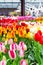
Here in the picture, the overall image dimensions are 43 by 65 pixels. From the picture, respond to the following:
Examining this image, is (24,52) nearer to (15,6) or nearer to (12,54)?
(12,54)

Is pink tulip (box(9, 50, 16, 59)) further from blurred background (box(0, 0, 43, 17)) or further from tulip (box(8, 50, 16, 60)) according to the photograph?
blurred background (box(0, 0, 43, 17))

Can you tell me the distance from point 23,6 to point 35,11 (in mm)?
556

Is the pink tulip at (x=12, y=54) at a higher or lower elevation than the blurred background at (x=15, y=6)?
higher

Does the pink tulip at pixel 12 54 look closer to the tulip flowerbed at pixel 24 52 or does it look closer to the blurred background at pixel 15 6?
the tulip flowerbed at pixel 24 52

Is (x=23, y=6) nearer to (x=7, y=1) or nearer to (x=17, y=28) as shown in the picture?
(x=7, y=1)

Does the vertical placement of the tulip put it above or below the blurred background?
above

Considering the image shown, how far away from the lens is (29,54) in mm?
1226

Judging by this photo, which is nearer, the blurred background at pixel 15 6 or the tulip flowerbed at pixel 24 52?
the tulip flowerbed at pixel 24 52

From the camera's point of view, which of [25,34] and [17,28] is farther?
[17,28]

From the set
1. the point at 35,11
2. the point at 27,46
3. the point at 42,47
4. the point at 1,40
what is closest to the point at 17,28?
the point at 1,40

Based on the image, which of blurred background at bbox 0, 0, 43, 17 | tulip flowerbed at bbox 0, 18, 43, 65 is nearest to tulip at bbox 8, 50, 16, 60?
tulip flowerbed at bbox 0, 18, 43, 65

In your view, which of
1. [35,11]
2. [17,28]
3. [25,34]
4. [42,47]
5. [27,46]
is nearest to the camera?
[42,47]

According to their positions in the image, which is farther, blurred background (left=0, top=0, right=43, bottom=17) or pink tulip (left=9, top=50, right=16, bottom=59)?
blurred background (left=0, top=0, right=43, bottom=17)

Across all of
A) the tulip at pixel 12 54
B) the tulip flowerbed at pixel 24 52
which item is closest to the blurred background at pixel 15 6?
the tulip flowerbed at pixel 24 52
